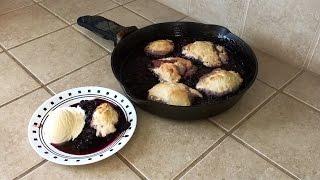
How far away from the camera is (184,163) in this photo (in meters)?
0.58

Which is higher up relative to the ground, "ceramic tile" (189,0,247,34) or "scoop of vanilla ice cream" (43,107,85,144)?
"ceramic tile" (189,0,247,34)

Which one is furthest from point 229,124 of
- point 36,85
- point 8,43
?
point 8,43

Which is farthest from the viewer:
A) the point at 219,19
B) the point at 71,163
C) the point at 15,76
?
the point at 219,19

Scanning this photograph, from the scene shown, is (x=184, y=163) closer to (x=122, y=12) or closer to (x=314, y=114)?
(x=314, y=114)

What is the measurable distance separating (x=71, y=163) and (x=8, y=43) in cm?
44

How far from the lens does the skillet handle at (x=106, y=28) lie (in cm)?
77

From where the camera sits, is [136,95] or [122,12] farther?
[122,12]

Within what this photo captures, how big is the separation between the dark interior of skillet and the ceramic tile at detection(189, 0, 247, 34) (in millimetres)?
99

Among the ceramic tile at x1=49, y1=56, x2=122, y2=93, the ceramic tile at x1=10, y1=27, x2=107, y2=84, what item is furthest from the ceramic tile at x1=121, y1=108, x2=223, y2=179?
the ceramic tile at x1=10, y1=27, x2=107, y2=84

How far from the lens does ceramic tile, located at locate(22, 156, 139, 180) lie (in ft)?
1.83

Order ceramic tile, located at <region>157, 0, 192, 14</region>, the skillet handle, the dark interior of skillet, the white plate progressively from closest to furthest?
the white plate
the dark interior of skillet
the skillet handle
ceramic tile, located at <region>157, 0, 192, 14</region>

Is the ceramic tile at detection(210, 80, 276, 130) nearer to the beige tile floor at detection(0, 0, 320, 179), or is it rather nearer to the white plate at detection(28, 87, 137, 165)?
the beige tile floor at detection(0, 0, 320, 179)

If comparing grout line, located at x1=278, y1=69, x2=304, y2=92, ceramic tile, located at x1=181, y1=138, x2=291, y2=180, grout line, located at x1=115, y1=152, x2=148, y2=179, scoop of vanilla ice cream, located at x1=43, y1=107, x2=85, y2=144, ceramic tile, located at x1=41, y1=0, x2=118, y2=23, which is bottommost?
grout line, located at x1=115, y1=152, x2=148, y2=179

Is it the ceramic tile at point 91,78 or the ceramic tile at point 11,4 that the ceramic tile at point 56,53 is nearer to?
the ceramic tile at point 91,78
